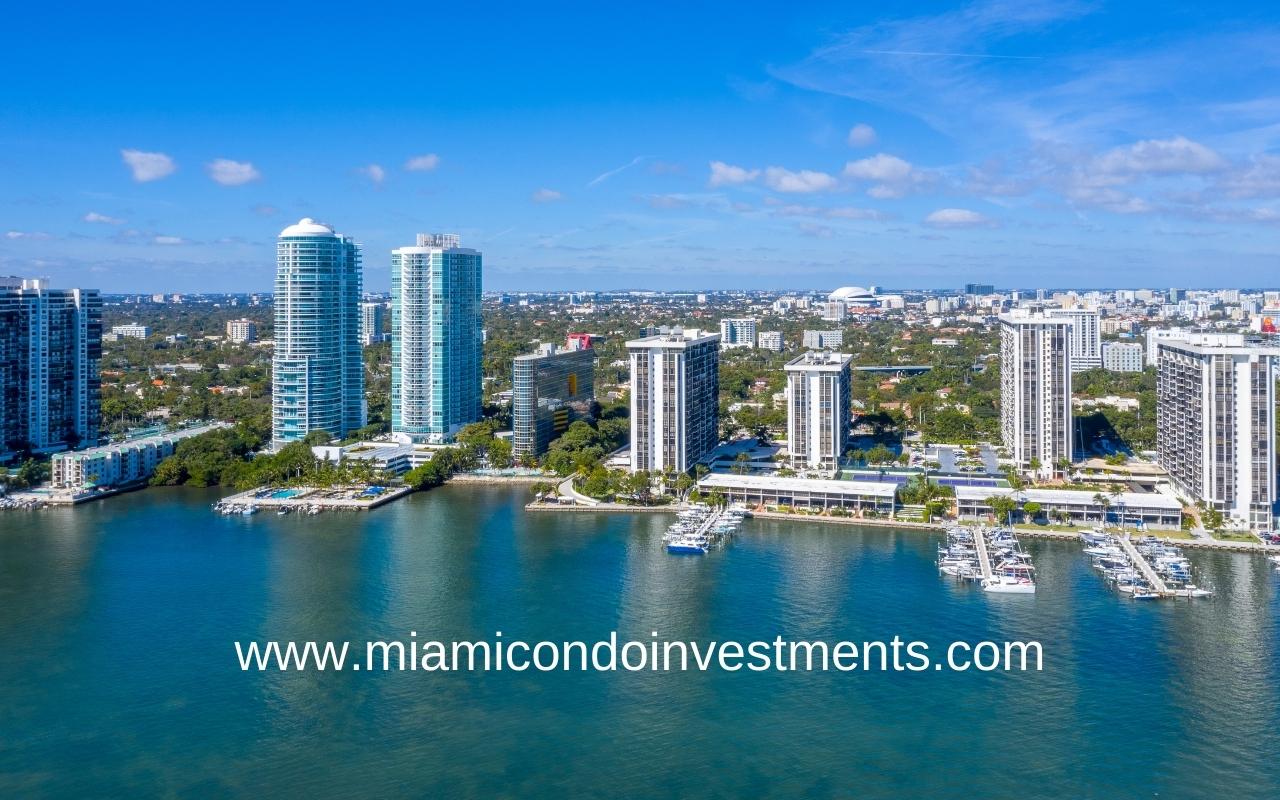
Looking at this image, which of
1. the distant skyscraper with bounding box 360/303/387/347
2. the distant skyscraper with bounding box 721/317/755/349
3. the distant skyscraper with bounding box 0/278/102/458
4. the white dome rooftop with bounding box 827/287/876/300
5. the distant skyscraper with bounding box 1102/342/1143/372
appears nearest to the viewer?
the distant skyscraper with bounding box 0/278/102/458

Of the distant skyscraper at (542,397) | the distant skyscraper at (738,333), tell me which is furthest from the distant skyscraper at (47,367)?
the distant skyscraper at (738,333)

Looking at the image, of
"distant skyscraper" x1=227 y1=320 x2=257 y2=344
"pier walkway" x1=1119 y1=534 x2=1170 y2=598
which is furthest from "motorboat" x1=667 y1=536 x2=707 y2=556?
"distant skyscraper" x1=227 y1=320 x2=257 y2=344

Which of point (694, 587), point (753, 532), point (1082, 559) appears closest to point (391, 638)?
point (694, 587)

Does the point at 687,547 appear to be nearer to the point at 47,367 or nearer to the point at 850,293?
the point at 47,367

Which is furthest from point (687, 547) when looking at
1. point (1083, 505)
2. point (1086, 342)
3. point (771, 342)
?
point (771, 342)

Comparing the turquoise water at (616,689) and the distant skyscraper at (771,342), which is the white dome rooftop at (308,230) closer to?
the turquoise water at (616,689)

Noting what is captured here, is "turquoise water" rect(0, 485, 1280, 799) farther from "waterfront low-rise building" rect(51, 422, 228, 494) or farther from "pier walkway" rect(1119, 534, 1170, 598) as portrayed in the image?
"waterfront low-rise building" rect(51, 422, 228, 494)

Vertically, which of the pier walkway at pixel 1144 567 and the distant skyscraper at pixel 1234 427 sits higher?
the distant skyscraper at pixel 1234 427
